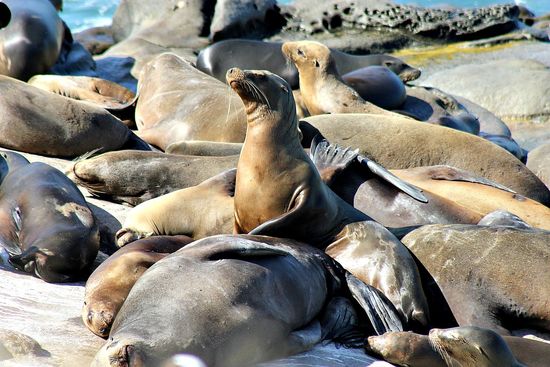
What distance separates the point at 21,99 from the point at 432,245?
3.88 meters

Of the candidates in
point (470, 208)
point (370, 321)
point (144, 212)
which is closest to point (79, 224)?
point (144, 212)

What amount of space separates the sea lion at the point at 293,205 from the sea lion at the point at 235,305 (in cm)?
16

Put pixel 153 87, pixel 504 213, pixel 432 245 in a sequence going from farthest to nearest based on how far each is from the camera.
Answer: pixel 153 87
pixel 504 213
pixel 432 245

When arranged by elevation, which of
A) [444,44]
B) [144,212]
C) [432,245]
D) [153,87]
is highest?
[432,245]

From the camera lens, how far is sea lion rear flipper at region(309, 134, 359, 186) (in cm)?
623

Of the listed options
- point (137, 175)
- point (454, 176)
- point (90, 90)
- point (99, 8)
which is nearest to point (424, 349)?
point (454, 176)

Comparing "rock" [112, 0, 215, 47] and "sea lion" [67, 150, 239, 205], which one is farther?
"rock" [112, 0, 215, 47]

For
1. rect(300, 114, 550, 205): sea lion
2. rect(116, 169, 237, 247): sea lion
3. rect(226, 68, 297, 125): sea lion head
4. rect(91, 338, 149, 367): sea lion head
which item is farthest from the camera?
rect(300, 114, 550, 205): sea lion

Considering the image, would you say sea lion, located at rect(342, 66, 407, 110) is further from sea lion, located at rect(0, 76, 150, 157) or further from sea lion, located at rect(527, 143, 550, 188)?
sea lion, located at rect(0, 76, 150, 157)

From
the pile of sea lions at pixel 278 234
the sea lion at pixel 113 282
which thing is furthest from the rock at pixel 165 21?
the sea lion at pixel 113 282

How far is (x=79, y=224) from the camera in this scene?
5625 millimetres

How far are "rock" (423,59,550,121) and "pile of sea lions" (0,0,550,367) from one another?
447 centimetres

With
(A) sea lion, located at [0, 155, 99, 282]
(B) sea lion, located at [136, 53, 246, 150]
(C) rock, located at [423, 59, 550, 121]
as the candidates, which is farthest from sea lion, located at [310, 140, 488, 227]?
(C) rock, located at [423, 59, 550, 121]

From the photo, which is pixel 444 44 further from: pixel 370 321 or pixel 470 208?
pixel 370 321
